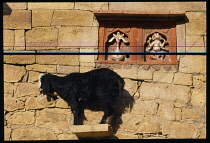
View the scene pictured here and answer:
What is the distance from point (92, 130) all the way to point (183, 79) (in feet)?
4.77

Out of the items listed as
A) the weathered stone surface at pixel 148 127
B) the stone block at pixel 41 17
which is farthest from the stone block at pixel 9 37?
the weathered stone surface at pixel 148 127

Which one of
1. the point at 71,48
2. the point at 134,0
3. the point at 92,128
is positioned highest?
the point at 134,0

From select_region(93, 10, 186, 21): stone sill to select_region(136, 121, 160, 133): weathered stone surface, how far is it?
4.62 feet

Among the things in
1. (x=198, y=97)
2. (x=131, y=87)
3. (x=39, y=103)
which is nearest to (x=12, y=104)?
(x=39, y=103)

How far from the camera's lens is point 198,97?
1010cm

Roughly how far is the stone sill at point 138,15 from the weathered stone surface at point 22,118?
5.17 feet

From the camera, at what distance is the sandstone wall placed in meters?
10.0

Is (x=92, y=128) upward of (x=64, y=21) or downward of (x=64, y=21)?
downward

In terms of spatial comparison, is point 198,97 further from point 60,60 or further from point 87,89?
point 60,60

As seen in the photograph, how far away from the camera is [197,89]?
10.1 m

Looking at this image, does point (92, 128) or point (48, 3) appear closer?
point (92, 128)

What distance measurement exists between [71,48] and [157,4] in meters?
1.30

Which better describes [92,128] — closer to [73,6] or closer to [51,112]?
[51,112]

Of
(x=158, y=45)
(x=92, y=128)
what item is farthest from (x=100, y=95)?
(x=158, y=45)
